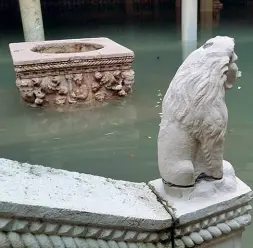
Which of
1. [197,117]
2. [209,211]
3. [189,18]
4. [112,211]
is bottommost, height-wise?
[189,18]

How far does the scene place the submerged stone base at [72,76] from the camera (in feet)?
17.6

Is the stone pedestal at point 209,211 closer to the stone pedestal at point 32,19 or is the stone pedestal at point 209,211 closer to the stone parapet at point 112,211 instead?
the stone parapet at point 112,211

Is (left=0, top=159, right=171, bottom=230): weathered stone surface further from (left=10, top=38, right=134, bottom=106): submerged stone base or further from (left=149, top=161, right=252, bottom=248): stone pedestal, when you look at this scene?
(left=10, top=38, right=134, bottom=106): submerged stone base

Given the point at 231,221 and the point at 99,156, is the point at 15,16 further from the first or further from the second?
the point at 231,221

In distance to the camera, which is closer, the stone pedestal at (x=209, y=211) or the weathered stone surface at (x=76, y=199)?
the weathered stone surface at (x=76, y=199)

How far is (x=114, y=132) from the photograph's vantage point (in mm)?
4625

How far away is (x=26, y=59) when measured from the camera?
5.32 metres

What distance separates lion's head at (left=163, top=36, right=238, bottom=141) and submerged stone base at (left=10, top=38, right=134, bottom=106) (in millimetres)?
3843

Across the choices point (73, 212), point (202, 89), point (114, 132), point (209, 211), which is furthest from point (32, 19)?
point (73, 212)

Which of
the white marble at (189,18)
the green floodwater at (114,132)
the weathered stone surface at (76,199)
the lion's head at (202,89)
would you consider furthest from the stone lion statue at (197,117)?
the white marble at (189,18)

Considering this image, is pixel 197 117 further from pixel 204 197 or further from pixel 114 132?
pixel 114 132

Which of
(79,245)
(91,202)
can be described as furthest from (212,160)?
(79,245)

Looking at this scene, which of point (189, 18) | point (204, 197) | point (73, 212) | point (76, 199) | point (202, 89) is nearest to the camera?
point (73, 212)

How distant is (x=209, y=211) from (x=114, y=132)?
2.91 m
